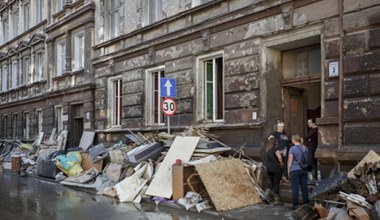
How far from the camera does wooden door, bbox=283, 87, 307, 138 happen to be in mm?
11791

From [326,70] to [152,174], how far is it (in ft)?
17.6

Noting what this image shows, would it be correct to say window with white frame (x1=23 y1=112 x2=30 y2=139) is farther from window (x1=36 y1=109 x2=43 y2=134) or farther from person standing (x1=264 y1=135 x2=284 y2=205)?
person standing (x1=264 y1=135 x2=284 y2=205)

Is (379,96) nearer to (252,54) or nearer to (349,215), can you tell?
(349,215)

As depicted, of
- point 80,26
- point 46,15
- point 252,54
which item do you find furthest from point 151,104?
point 46,15

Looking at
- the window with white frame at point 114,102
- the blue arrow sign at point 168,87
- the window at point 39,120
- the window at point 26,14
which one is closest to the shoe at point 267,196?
the blue arrow sign at point 168,87

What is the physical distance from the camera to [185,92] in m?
13.7

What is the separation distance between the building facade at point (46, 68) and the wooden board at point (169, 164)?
26.5ft

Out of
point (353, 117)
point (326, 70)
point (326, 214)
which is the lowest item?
point (326, 214)

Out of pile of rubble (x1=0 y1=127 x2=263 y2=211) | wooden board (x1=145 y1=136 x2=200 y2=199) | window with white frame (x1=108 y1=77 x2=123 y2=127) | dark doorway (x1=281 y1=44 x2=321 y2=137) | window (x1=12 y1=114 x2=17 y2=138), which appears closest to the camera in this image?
pile of rubble (x1=0 y1=127 x2=263 y2=211)

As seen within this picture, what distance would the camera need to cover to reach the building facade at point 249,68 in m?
9.17

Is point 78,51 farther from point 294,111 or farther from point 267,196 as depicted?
point 267,196

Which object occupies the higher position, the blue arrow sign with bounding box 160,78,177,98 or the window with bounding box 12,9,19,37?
the window with bounding box 12,9,19,37

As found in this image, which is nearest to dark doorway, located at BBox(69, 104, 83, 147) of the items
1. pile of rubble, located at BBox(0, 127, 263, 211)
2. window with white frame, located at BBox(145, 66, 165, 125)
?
pile of rubble, located at BBox(0, 127, 263, 211)

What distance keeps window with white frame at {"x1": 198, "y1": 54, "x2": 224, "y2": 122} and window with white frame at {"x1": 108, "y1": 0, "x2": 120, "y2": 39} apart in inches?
228
